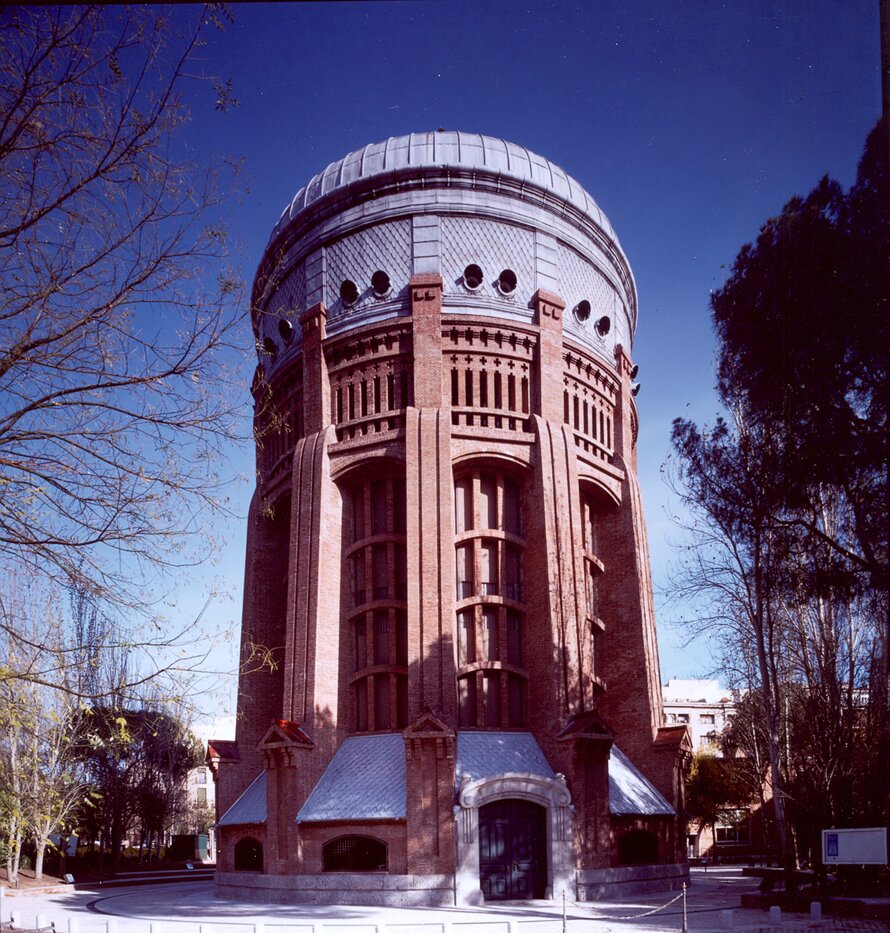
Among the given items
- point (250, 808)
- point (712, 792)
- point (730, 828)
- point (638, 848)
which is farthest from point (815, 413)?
point (730, 828)

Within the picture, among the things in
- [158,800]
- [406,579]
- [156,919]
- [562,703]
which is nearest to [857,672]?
[562,703]

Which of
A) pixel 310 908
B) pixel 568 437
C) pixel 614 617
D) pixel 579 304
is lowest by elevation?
pixel 310 908

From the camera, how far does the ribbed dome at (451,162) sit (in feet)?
101

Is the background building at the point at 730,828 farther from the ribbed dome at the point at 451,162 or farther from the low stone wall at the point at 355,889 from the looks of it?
the ribbed dome at the point at 451,162

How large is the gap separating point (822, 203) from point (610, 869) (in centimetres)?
1730

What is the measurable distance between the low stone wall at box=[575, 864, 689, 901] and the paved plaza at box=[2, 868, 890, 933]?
0.50 meters

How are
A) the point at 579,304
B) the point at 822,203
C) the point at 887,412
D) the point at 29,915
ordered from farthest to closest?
the point at 579,304
the point at 29,915
the point at 822,203
the point at 887,412

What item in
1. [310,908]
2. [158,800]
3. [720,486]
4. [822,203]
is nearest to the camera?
[822,203]

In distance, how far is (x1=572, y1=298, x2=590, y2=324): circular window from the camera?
1249 inches

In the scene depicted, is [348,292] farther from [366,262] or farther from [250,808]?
[250,808]

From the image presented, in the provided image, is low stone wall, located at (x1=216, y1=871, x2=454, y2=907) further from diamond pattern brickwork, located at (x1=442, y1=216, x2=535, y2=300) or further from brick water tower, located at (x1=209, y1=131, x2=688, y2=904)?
diamond pattern brickwork, located at (x1=442, y1=216, x2=535, y2=300)

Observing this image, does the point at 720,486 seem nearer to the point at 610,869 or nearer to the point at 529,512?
the point at 529,512

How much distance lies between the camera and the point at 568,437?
29.1 meters

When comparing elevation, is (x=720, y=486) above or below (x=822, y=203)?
below
